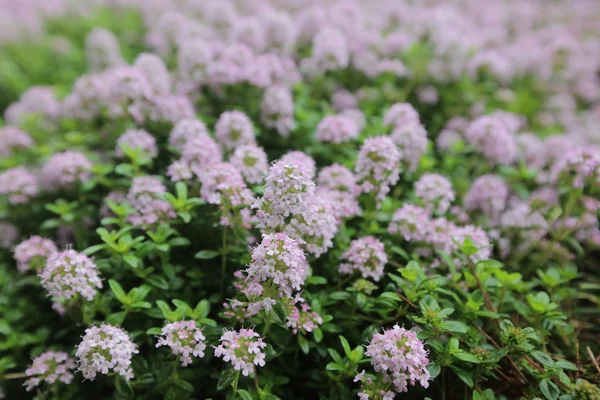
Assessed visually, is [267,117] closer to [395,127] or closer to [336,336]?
[395,127]

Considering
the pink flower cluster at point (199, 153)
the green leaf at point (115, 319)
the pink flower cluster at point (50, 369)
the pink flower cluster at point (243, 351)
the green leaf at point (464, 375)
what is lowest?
the pink flower cluster at point (50, 369)

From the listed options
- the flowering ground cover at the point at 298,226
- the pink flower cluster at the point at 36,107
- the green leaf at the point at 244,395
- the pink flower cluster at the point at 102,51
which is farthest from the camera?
the pink flower cluster at the point at 102,51

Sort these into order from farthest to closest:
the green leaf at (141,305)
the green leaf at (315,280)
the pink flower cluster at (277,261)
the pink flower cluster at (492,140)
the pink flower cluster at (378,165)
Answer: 1. the pink flower cluster at (492,140)
2. the pink flower cluster at (378,165)
3. the green leaf at (315,280)
4. the green leaf at (141,305)
5. the pink flower cluster at (277,261)

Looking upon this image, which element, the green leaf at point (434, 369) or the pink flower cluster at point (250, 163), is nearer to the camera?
the green leaf at point (434, 369)

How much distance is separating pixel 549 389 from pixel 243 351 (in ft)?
3.78

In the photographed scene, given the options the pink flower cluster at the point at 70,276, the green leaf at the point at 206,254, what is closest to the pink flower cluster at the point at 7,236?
the pink flower cluster at the point at 70,276

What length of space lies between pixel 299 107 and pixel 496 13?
3.54 meters

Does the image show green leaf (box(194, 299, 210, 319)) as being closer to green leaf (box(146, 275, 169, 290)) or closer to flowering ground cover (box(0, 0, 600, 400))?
flowering ground cover (box(0, 0, 600, 400))

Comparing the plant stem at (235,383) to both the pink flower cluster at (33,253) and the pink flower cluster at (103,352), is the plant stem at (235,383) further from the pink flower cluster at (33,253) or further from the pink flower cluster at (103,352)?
the pink flower cluster at (33,253)

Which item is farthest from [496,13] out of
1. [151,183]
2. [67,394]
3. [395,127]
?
[67,394]

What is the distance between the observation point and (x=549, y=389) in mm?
1873

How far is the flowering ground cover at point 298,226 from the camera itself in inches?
74.9

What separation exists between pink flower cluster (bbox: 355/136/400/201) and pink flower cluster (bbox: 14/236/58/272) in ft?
4.85

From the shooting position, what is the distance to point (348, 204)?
2.33 metres
